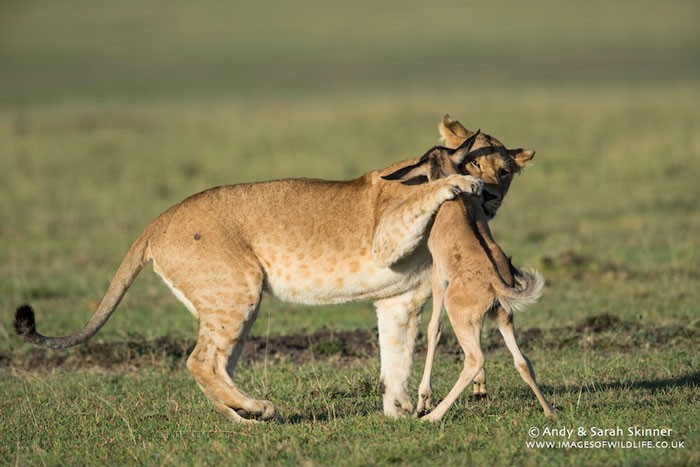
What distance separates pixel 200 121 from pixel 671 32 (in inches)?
1678

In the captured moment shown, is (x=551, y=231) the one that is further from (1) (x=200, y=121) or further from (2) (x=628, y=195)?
(1) (x=200, y=121)

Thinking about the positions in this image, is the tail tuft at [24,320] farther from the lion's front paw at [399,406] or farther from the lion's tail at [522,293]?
the lion's tail at [522,293]

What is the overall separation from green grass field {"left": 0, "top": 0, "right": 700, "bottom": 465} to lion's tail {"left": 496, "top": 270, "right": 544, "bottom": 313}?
2.13 feet

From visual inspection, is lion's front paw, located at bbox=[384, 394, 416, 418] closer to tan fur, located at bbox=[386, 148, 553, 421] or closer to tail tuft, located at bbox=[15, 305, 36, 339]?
tan fur, located at bbox=[386, 148, 553, 421]

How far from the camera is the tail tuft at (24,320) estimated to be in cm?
634

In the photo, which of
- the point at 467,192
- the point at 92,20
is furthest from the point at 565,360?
the point at 92,20

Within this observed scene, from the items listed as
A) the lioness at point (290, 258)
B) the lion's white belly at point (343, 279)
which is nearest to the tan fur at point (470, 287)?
the lioness at point (290, 258)

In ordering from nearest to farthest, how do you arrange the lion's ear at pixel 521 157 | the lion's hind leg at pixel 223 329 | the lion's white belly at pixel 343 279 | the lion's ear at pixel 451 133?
1. the lion's hind leg at pixel 223 329
2. the lion's white belly at pixel 343 279
3. the lion's ear at pixel 521 157
4. the lion's ear at pixel 451 133

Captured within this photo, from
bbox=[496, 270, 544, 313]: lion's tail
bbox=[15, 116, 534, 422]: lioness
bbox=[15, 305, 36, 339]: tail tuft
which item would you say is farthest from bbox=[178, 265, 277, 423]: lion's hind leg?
bbox=[496, 270, 544, 313]: lion's tail

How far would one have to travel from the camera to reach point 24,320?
20.9 ft

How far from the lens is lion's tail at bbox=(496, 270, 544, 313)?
580 centimetres

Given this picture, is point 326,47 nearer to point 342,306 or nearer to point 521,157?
point 342,306

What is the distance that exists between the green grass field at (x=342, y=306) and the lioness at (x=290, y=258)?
0.40 metres

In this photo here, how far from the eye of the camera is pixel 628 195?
619 inches
